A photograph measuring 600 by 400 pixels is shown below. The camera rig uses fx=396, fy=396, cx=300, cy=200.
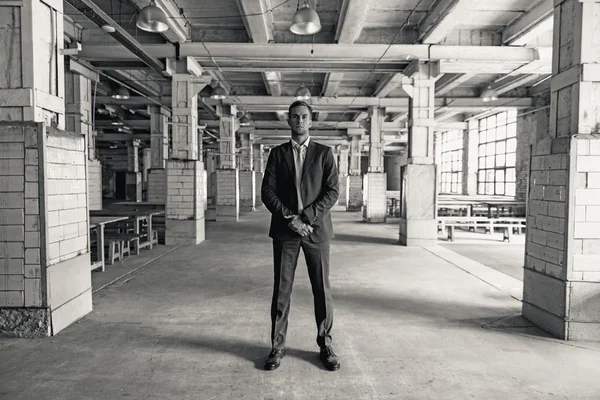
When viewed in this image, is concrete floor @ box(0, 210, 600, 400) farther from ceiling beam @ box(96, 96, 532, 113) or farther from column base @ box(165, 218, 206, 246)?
ceiling beam @ box(96, 96, 532, 113)

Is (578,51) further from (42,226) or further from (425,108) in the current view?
(425,108)

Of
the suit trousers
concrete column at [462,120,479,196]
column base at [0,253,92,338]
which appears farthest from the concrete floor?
concrete column at [462,120,479,196]

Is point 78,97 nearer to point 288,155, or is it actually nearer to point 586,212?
point 288,155

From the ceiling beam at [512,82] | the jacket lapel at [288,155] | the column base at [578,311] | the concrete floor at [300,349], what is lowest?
the concrete floor at [300,349]

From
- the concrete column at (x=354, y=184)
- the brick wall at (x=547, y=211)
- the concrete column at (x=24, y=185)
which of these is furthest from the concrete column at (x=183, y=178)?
the concrete column at (x=354, y=184)

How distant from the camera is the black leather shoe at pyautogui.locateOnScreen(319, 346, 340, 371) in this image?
10.2 feet

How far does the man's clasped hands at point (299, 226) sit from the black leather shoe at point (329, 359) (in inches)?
38.9

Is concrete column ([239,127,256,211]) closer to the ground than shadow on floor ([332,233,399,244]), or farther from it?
farther from it

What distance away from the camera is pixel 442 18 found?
25.8ft

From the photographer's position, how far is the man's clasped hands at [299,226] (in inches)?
120

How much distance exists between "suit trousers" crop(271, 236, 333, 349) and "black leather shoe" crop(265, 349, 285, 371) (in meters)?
0.04

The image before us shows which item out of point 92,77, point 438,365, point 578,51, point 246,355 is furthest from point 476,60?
point 92,77

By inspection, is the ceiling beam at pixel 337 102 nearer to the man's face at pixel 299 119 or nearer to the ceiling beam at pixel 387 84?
the ceiling beam at pixel 387 84

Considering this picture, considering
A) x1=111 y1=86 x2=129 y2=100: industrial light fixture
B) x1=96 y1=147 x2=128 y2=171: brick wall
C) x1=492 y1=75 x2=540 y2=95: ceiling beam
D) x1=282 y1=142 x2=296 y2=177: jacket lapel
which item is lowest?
x1=282 y1=142 x2=296 y2=177: jacket lapel
